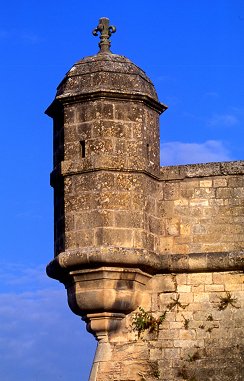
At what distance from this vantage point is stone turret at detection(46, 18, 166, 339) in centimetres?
1239

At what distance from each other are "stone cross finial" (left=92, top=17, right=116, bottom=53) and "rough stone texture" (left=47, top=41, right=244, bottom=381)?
338 millimetres

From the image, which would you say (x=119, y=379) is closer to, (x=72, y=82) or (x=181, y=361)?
(x=181, y=361)

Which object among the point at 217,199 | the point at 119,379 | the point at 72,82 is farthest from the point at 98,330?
the point at 72,82

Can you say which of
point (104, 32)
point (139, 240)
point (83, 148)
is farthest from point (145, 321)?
point (104, 32)

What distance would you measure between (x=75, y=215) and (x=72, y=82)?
1.64 m

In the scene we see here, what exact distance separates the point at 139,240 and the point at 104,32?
8.92 feet

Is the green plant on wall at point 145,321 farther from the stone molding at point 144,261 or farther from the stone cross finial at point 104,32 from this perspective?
the stone cross finial at point 104,32

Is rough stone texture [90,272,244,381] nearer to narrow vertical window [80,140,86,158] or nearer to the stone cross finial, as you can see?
narrow vertical window [80,140,86,158]

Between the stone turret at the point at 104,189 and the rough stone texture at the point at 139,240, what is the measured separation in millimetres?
13

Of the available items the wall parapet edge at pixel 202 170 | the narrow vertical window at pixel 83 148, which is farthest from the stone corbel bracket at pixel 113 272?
the narrow vertical window at pixel 83 148

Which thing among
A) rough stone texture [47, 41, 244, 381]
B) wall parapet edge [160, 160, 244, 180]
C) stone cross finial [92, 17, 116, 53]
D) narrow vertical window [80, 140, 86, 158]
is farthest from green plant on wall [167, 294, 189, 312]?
stone cross finial [92, 17, 116, 53]

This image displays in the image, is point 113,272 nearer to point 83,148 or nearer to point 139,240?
point 139,240

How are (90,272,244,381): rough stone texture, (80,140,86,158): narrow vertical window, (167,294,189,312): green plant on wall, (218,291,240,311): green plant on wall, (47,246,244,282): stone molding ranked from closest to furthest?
(47,246,244,282): stone molding, (90,272,244,381): rough stone texture, (218,291,240,311): green plant on wall, (167,294,189,312): green plant on wall, (80,140,86,158): narrow vertical window

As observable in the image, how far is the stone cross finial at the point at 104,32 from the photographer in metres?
13.3
